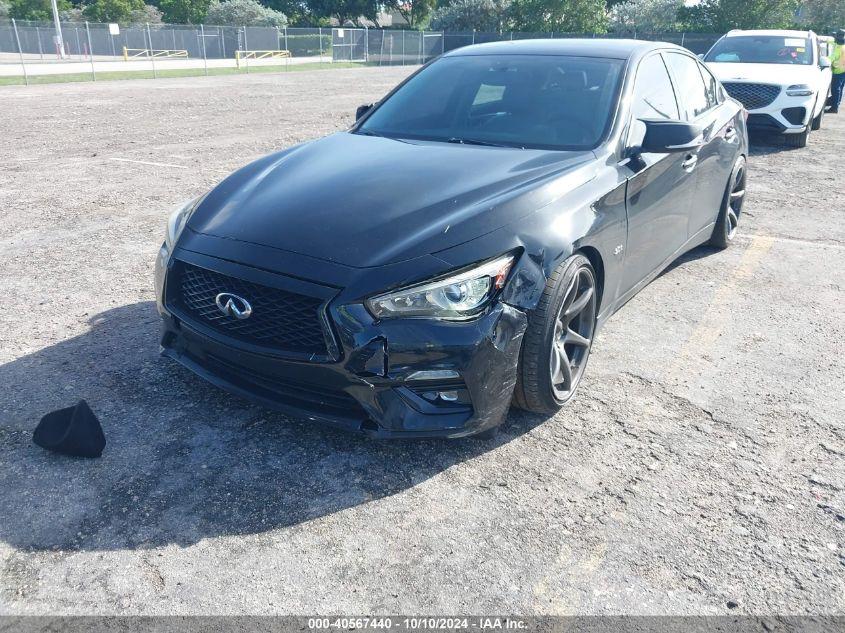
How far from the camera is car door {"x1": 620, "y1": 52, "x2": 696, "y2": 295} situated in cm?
402

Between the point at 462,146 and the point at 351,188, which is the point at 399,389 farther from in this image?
the point at 462,146

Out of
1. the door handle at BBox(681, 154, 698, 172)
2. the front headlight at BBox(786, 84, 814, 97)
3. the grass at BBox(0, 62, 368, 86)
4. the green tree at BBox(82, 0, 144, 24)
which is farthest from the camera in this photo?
the green tree at BBox(82, 0, 144, 24)

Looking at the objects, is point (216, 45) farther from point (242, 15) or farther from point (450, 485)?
point (450, 485)

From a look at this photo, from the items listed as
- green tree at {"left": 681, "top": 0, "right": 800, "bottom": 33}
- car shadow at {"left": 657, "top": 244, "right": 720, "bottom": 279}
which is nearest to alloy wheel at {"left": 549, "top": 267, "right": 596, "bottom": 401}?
car shadow at {"left": 657, "top": 244, "right": 720, "bottom": 279}

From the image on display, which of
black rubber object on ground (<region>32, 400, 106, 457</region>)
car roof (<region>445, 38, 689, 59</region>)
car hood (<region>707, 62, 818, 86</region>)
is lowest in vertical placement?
black rubber object on ground (<region>32, 400, 106, 457</region>)

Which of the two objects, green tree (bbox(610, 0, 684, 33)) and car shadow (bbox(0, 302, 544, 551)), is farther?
green tree (bbox(610, 0, 684, 33))

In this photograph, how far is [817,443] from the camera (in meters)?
3.47

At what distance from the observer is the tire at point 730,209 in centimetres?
597

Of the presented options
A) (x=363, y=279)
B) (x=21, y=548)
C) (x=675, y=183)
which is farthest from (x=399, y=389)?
(x=675, y=183)

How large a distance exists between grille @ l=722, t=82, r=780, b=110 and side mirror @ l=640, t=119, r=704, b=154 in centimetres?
832

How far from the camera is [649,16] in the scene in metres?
53.7

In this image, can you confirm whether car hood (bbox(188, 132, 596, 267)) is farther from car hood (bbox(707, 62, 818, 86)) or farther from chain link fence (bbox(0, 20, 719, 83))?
chain link fence (bbox(0, 20, 719, 83))

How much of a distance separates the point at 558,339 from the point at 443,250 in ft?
2.80

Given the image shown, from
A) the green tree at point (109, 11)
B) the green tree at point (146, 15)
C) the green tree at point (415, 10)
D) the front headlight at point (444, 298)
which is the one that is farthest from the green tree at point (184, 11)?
the front headlight at point (444, 298)
